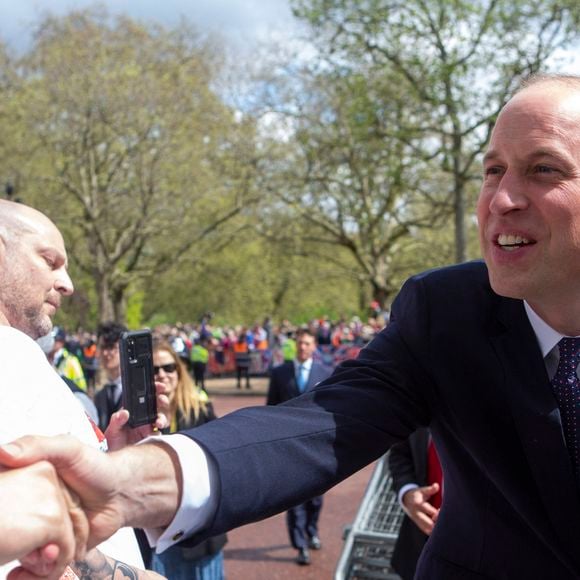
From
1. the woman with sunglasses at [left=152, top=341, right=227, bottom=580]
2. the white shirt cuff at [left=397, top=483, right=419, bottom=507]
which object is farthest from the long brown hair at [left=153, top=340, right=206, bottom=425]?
the white shirt cuff at [left=397, top=483, right=419, bottom=507]

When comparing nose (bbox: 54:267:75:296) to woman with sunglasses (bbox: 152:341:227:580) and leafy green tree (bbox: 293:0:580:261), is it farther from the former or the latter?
leafy green tree (bbox: 293:0:580:261)

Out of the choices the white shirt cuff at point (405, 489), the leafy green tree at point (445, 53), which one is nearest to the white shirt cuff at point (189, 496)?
the white shirt cuff at point (405, 489)

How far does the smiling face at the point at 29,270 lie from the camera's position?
2502mm

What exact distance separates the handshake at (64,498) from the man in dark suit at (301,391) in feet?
20.0

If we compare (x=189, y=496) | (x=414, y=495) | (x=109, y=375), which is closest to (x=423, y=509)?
(x=414, y=495)

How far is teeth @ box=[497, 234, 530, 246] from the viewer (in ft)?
6.13

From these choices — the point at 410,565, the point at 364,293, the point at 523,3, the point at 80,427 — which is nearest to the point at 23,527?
the point at 80,427

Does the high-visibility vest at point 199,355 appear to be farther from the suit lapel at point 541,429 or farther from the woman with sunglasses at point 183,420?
the suit lapel at point 541,429

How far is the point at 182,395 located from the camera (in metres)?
5.33

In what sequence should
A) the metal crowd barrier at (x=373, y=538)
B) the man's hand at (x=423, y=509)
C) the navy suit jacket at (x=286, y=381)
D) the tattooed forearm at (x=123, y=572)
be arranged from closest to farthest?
1. the tattooed forearm at (x=123, y=572)
2. the man's hand at (x=423, y=509)
3. the metal crowd barrier at (x=373, y=538)
4. the navy suit jacket at (x=286, y=381)

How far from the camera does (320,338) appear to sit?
26844mm

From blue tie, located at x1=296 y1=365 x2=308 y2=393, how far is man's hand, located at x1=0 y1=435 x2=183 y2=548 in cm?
677

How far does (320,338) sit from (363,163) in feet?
20.9

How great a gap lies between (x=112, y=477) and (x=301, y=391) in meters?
6.88
